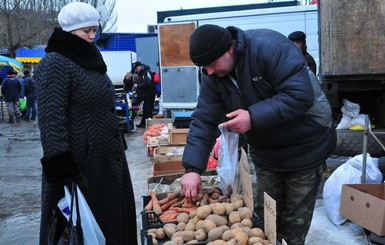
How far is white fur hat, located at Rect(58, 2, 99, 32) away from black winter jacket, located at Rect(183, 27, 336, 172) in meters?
0.80

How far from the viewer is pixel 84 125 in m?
2.86

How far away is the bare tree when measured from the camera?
1148 inches

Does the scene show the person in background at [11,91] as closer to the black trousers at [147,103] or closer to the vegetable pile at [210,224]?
the black trousers at [147,103]

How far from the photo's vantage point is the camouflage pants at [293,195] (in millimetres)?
2770

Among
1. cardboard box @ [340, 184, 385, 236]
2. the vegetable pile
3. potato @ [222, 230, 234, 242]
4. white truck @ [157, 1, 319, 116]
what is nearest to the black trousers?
white truck @ [157, 1, 319, 116]

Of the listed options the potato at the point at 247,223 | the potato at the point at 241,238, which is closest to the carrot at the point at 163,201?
the potato at the point at 247,223

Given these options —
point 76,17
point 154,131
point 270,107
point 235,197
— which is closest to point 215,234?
point 235,197

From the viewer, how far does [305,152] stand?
2688 millimetres

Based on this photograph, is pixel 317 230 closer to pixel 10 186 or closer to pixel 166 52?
pixel 10 186

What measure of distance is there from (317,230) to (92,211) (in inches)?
87.1

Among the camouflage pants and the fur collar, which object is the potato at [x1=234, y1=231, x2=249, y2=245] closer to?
the camouflage pants

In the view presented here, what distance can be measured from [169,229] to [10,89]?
14563 millimetres

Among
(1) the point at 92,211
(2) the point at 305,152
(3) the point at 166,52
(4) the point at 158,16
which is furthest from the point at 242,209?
(4) the point at 158,16

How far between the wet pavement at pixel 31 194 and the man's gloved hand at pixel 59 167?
228cm
